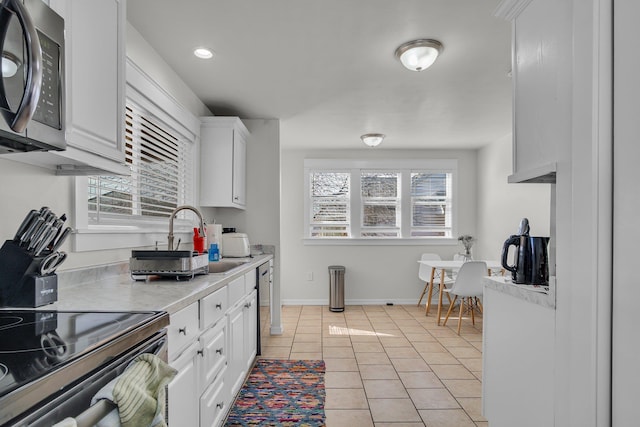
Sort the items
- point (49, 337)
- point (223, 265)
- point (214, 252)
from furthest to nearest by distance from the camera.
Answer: point (214, 252)
point (223, 265)
point (49, 337)

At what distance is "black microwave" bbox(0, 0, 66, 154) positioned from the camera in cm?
93

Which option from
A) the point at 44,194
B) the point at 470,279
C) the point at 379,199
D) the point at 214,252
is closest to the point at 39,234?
the point at 44,194

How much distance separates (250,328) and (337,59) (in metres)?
2.05

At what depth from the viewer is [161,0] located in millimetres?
1987

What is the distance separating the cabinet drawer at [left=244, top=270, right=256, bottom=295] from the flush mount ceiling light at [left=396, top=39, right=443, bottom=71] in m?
1.79

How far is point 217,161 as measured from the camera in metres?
3.53

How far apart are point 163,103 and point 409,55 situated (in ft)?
5.57

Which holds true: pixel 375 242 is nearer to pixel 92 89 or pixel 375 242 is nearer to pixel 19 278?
pixel 92 89

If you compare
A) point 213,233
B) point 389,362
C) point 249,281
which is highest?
point 213,233

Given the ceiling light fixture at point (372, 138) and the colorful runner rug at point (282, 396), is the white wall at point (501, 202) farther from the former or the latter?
the colorful runner rug at point (282, 396)

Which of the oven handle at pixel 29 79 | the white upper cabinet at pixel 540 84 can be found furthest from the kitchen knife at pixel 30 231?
the white upper cabinet at pixel 540 84

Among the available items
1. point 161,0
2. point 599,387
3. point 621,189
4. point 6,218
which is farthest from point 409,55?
point 6,218

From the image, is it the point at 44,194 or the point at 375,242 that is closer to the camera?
the point at 44,194

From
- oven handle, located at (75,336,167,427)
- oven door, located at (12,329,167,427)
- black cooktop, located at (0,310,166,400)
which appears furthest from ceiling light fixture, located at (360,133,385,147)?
oven handle, located at (75,336,167,427)
